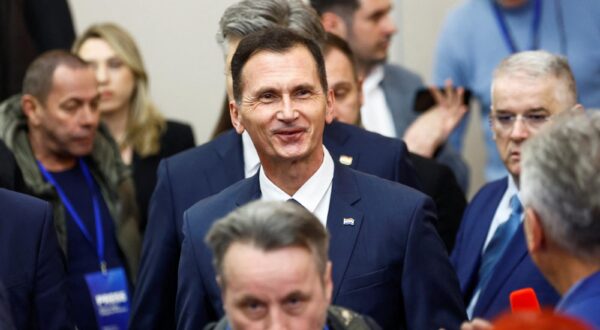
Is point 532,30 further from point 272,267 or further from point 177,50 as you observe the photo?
point 272,267

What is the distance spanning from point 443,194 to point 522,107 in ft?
2.59

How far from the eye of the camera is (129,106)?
736cm

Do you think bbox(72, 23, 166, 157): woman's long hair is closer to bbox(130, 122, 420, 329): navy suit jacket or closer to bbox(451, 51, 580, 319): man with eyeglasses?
bbox(130, 122, 420, 329): navy suit jacket

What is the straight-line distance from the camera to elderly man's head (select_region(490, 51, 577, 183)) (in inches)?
198

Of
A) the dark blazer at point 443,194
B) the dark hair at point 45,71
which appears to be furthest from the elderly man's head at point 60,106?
the dark blazer at point 443,194

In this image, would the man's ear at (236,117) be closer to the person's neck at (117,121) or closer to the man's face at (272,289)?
the man's face at (272,289)

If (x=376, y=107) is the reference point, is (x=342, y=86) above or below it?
above

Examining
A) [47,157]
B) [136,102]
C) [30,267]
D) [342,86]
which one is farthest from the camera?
[136,102]

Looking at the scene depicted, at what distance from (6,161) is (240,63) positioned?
4.59 feet

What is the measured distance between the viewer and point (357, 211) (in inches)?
162

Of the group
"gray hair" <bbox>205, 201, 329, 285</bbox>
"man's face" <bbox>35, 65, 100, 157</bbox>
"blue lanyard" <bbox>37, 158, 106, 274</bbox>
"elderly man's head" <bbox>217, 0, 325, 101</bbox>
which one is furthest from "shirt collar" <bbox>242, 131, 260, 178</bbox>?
"man's face" <bbox>35, 65, 100, 157</bbox>

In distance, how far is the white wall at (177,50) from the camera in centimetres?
856

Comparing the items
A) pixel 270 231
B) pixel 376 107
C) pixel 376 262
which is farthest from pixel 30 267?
pixel 376 107

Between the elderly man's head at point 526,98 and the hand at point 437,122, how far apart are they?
1505 mm
